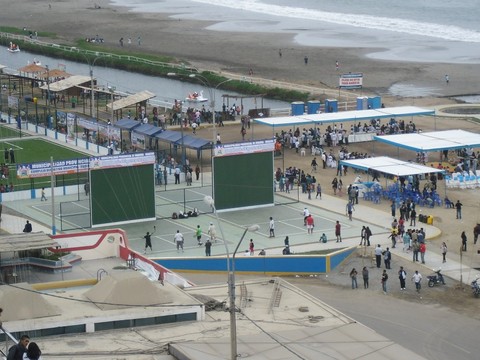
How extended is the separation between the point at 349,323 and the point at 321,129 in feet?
152

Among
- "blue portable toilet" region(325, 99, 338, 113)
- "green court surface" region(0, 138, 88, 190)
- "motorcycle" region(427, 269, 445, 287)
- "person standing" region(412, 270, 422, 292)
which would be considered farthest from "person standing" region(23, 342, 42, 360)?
"blue portable toilet" region(325, 99, 338, 113)

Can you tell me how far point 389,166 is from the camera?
6494 cm

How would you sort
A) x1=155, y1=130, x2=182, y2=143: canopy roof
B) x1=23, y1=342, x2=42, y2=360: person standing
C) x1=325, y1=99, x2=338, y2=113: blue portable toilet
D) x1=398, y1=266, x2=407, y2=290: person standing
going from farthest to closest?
x1=325, y1=99, x2=338, y2=113: blue portable toilet, x1=155, y1=130, x2=182, y2=143: canopy roof, x1=398, y1=266, x2=407, y2=290: person standing, x1=23, y1=342, x2=42, y2=360: person standing

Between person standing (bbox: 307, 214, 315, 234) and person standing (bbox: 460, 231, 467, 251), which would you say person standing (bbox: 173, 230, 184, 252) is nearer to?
person standing (bbox: 307, 214, 315, 234)

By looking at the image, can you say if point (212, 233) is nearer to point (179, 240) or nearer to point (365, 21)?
point (179, 240)

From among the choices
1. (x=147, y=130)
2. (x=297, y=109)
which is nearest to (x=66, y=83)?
(x=297, y=109)

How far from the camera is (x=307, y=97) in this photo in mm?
97000

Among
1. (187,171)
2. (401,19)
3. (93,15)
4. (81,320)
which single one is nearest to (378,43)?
(401,19)

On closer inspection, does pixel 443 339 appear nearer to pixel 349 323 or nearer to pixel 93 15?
pixel 349 323

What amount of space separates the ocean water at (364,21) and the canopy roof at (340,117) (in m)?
35.7

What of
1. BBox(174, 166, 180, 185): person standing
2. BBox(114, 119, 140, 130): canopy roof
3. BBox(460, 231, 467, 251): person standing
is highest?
BBox(114, 119, 140, 130): canopy roof

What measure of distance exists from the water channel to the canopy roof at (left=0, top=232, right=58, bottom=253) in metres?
51.0

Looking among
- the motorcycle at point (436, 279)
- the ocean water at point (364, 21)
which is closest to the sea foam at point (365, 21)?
the ocean water at point (364, 21)

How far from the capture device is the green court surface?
6506 cm
